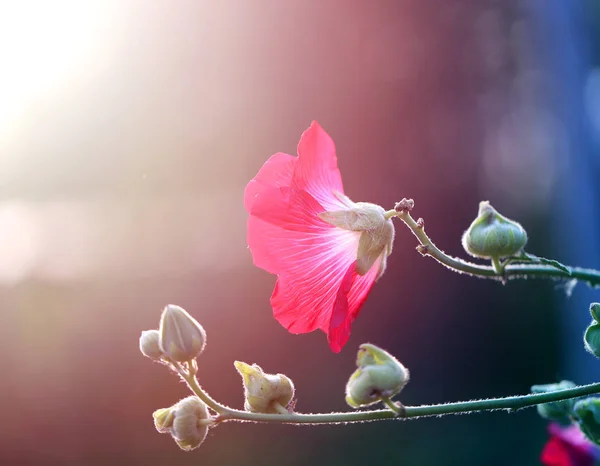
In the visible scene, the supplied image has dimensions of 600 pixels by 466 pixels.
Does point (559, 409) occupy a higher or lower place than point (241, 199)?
lower

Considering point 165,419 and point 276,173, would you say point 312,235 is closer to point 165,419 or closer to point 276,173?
point 276,173

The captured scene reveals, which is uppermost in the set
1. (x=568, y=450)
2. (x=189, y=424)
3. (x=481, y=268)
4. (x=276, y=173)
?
(x=276, y=173)

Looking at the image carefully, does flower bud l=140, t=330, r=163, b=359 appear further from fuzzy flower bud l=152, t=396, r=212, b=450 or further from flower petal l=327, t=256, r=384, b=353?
flower petal l=327, t=256, r=384, b=353

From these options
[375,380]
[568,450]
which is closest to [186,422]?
[375,380]

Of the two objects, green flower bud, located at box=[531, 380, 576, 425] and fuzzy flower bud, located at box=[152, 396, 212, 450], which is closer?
fuzzy flower bud, located at box=[152, 396, 212, 450]

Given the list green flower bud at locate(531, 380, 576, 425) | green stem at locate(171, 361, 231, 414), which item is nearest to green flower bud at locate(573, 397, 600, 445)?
green flower bud at locate(531, 380, 576, 425)

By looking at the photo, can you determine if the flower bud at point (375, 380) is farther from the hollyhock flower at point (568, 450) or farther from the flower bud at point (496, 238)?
the hollyhock flower at point (568, 450)

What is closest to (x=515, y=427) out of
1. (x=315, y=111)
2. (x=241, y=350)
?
(x=241, y=350)

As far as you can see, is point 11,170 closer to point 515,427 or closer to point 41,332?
point 41,332
